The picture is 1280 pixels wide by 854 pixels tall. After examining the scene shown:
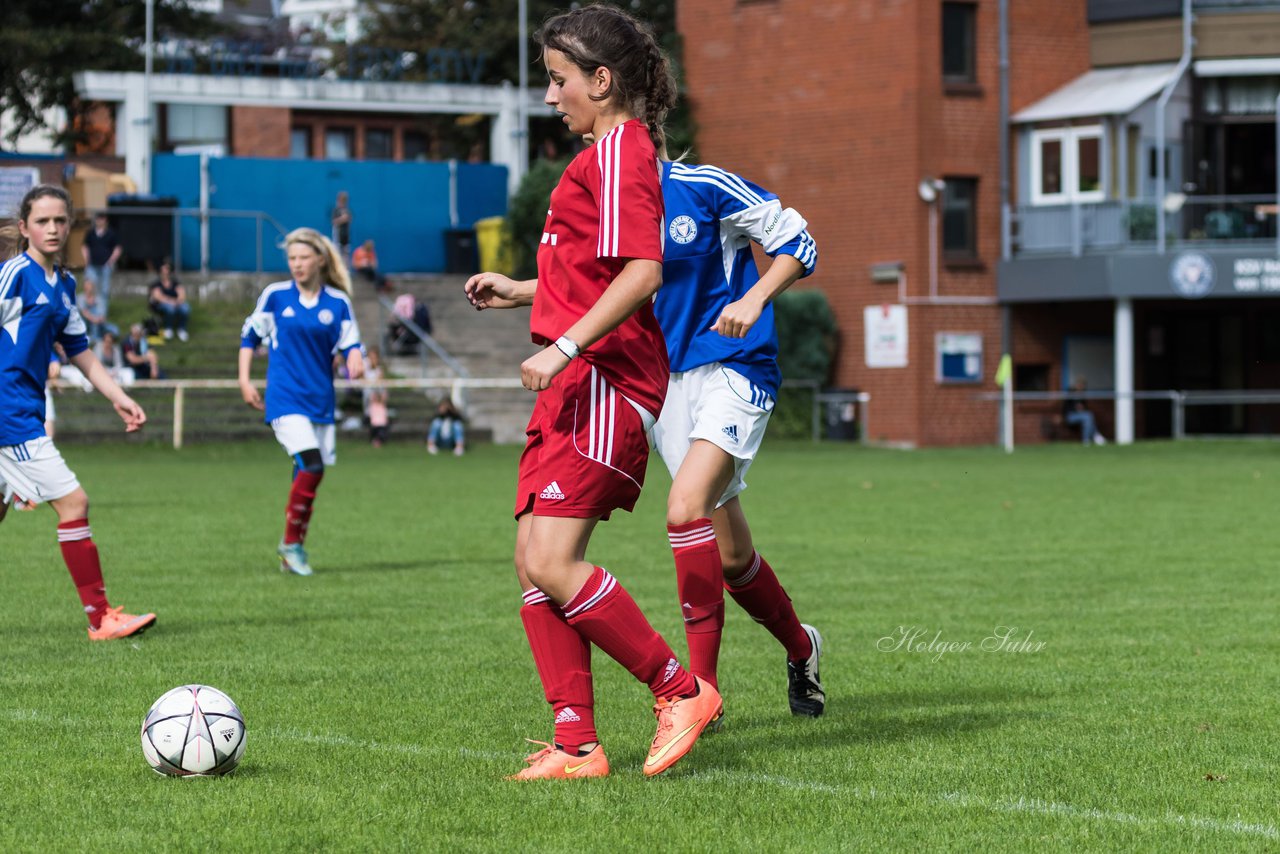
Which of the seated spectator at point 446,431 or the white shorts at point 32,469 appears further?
the seated spectator at point 446,431

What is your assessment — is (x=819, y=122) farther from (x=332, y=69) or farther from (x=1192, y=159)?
(x=332, y=69)

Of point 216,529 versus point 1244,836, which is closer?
point 1244,836

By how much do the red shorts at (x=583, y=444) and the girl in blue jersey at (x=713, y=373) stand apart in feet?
2.55

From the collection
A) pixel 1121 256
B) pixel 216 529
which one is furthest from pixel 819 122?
pixel 216 529

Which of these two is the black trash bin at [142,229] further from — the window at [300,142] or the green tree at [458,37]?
the window at [300,142]

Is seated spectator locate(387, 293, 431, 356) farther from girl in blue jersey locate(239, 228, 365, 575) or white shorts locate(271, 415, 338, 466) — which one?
white shorts locate(271, 415, 338, 466)

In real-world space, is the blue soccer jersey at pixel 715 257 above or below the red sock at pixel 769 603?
above

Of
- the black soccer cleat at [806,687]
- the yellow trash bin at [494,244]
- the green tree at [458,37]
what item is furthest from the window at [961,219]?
the black soccer cleat at [806,687]

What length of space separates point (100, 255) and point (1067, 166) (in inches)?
748

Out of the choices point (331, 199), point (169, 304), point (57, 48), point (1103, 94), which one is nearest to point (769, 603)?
point (169, 304)

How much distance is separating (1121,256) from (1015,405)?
376cm

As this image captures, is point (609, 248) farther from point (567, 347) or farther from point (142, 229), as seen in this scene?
point (142, 229)

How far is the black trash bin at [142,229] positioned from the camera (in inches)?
1439

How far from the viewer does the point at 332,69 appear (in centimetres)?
5047
